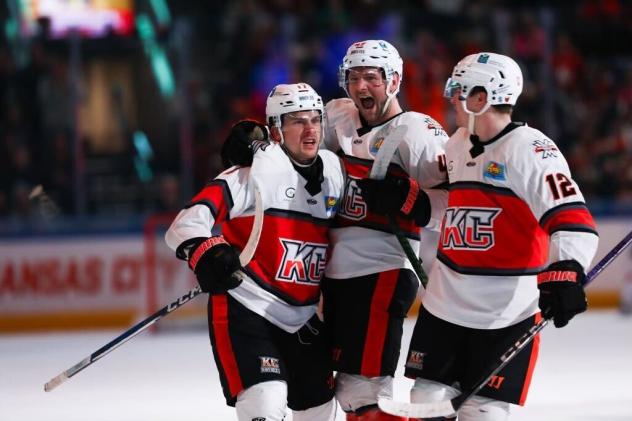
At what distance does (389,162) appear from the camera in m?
3.96

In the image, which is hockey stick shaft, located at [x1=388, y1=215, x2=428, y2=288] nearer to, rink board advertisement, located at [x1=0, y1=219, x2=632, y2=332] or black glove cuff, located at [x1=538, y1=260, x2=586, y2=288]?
black glove cuff, located at [x1=538, y1=260, x2=586, y2=288]

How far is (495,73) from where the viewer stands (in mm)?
3592

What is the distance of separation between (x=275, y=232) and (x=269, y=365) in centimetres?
42

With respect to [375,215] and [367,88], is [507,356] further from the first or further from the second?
[367,88]

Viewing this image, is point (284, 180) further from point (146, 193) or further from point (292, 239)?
point (146, 193)

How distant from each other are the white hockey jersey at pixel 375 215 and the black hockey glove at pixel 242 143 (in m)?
0.35

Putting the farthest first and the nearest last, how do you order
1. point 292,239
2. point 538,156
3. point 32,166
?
1. point 32,166
2. point 292,239
3. point 538,156

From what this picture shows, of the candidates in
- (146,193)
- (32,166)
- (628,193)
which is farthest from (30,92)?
(628,193)

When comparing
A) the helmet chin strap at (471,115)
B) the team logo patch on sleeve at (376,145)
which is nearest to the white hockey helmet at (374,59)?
the team logo patch on sleeve at (376,145)

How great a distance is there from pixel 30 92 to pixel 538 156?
5694mm

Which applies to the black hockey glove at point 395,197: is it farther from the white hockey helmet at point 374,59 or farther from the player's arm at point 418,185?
the white hockey helmet at point 374,59

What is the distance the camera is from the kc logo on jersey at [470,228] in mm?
3559

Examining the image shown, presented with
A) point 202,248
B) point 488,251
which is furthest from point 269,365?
point 488,251

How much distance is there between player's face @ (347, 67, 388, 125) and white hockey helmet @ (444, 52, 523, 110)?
39 centimetres
